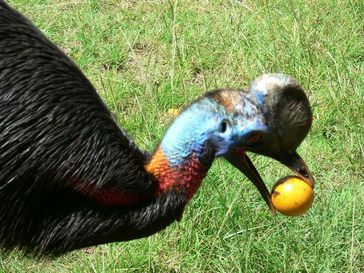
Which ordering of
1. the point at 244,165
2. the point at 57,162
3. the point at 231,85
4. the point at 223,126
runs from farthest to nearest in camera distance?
the point at 231,85 < the point at 244,165 < the point at 223,126 < the point at 57,162

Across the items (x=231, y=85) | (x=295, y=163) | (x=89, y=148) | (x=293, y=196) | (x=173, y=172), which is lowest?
(x=231, y=85)

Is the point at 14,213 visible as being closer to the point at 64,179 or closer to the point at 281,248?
the point at 64,179

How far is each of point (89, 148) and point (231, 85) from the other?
1796mm

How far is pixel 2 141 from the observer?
216 cm

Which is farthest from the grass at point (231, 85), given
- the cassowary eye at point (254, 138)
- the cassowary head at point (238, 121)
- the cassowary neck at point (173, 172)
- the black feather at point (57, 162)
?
the cassowary eye at point (254, 138)

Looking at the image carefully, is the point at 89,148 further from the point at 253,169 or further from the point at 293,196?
the point at 293,196

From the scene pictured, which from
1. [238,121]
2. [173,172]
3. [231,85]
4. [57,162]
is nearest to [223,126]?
[238,121]

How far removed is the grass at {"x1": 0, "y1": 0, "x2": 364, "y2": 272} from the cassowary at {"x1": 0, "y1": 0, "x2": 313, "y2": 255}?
0.70ft

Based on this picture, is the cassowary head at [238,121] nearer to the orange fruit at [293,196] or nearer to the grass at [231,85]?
the orange fruit at [293,196]

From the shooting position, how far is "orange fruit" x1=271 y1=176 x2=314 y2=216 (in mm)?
2508

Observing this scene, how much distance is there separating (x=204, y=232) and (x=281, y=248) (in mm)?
267

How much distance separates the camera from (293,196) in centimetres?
251

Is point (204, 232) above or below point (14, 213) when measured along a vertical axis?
below

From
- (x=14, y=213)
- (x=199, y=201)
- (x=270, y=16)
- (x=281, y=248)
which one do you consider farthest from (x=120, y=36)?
(x=14, y=213)
